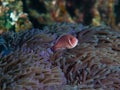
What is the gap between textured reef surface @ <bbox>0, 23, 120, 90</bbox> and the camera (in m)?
2.69

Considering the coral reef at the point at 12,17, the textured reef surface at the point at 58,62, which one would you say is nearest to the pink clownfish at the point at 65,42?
the textured reef surface at the point at 58,62

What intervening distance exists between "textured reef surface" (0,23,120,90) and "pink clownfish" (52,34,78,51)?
7 centimetres

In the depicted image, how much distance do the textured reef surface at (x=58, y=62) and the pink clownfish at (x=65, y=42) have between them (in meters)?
0.07

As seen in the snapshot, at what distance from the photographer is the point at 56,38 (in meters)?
3.59

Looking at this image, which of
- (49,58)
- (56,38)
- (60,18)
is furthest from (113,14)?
(49,58)

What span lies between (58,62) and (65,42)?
467mm

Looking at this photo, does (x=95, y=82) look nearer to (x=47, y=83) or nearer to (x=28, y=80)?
(x=47, y=83)

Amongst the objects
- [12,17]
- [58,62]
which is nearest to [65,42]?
[58,62]

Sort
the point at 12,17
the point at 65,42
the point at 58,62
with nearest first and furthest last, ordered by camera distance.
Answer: the point at 58,62 < the point at 65,42 < the point at 12,17

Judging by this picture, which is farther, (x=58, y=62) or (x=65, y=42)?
(x=65, y=42)

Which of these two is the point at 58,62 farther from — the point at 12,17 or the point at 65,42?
the point at 12,17

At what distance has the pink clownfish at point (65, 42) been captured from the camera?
10.9 feet

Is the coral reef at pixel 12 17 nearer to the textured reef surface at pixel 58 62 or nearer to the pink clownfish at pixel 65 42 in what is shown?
the textured reef surface at pixel 58 62

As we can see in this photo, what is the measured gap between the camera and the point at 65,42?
3.47 meters
